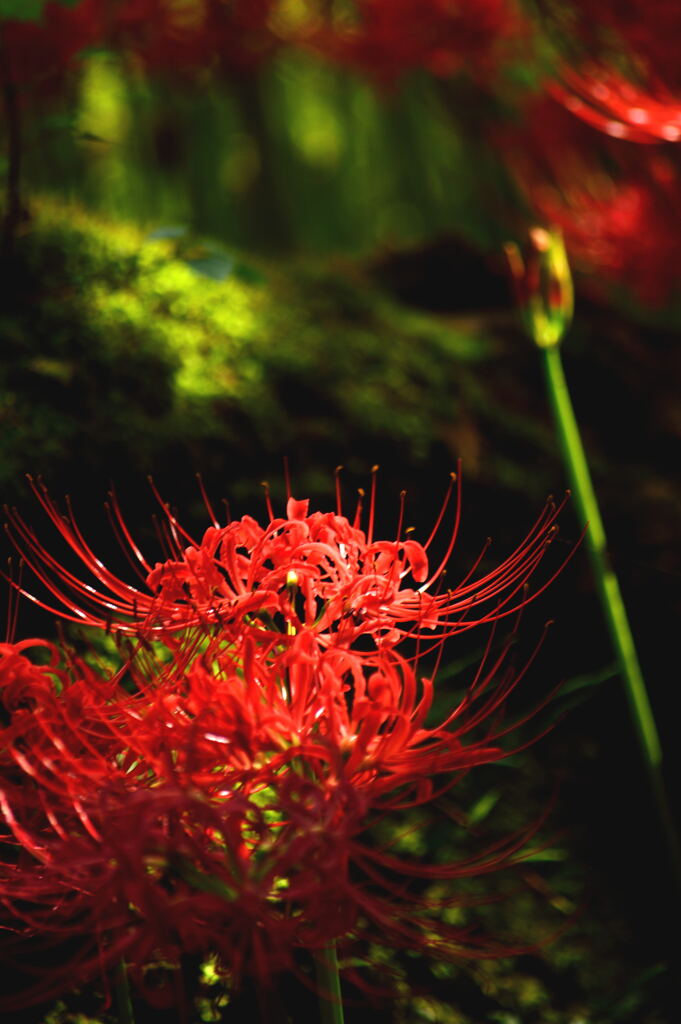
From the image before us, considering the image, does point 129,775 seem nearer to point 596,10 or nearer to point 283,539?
point 283,539

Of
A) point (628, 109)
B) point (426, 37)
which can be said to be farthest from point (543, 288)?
point (426, 37)

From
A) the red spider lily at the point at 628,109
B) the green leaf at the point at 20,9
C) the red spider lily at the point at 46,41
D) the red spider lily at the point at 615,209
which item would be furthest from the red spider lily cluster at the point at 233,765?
the red spider lily at the point at 615,209

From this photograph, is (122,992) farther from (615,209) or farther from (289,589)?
(615,209)

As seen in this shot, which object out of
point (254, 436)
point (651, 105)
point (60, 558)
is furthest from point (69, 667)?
point (651, 105)

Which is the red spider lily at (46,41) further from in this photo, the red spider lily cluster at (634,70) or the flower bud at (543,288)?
the flower bud at (543,288)

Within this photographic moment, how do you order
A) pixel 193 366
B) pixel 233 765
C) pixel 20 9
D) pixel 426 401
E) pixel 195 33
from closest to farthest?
1. pixel 233 765
2. pixel 20 9
3. pixel 193 366
4. pixel 426 401
5. pixel 195 33

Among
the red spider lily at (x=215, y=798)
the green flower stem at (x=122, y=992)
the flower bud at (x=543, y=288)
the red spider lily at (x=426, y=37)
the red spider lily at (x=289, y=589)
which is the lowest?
the green flower stem at (x=122, y=992)
